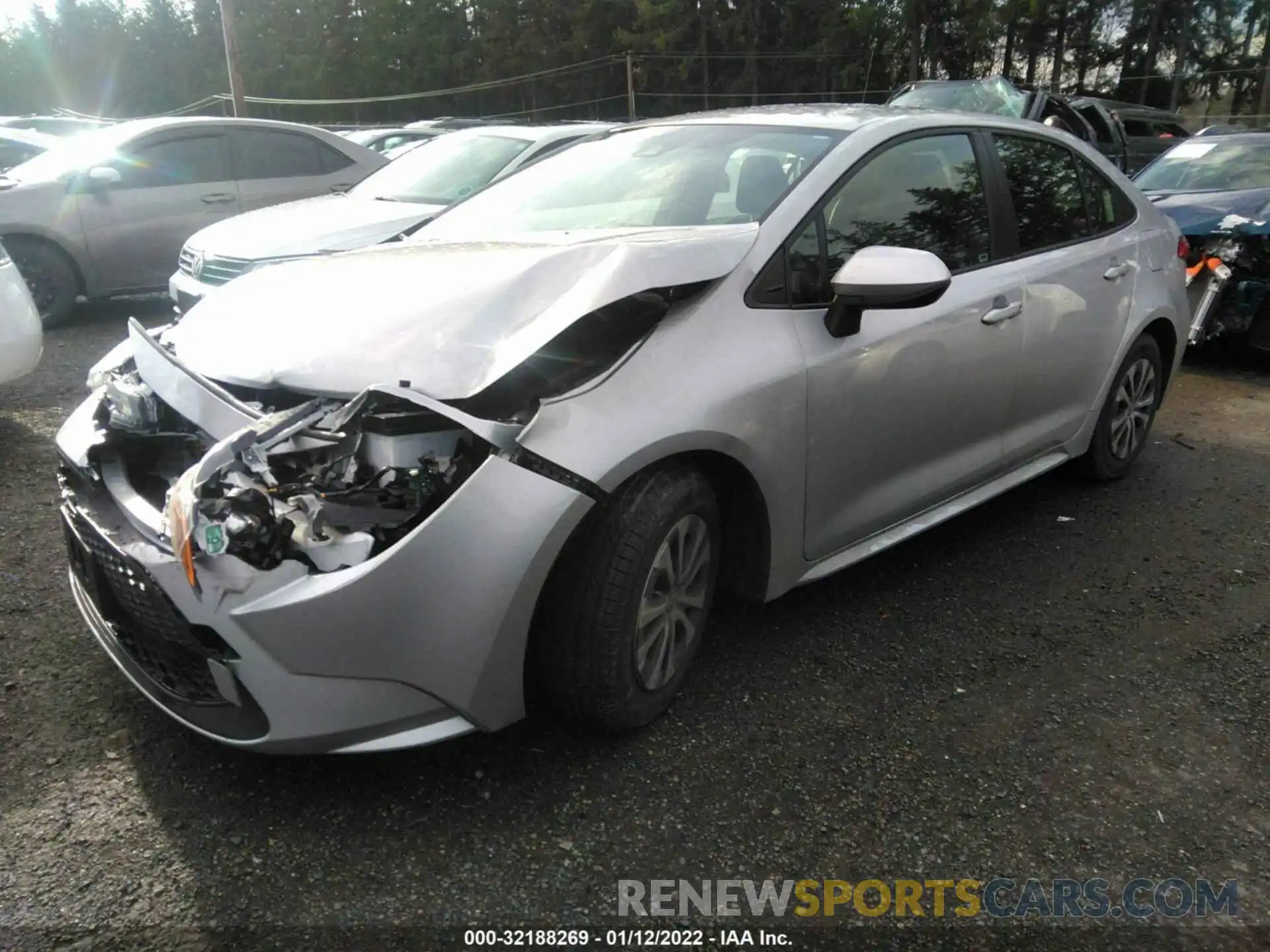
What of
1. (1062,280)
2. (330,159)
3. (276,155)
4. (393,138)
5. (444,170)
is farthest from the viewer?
(393,138)

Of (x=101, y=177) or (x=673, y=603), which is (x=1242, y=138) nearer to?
(x=673, y=603)

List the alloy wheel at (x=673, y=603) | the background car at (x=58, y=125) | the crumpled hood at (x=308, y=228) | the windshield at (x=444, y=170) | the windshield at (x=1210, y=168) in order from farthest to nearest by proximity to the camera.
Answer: the background car at (x=58, y=125) → the windshield at (x=1210, y=168) → the windshield at (x=444, y=170) → the crumpled hood at (x=308, y=228) → the alloy wheel at (x=673, y=603)

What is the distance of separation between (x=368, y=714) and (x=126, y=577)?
0.63 m

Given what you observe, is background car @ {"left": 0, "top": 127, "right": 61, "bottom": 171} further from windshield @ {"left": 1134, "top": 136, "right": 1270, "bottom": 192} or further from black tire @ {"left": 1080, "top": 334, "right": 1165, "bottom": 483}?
black tire @ {"left": 1080, "top": 334, "right": 1165, "bottom": 483}

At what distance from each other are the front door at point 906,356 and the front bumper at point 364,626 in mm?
944

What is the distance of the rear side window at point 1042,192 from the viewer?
3.51 m

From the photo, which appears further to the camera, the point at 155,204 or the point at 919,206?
the point at 155,204

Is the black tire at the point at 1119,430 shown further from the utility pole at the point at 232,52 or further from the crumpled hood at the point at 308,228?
the utility pole at the point at 232,52

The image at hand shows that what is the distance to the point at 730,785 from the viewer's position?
2357mm

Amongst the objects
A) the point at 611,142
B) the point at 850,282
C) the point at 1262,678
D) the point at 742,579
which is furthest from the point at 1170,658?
the point at 611,142

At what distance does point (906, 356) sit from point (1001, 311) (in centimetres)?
56

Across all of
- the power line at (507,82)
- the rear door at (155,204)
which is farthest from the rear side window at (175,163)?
the power line at (507,82)

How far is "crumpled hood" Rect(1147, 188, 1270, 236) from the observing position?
6160 millimetres

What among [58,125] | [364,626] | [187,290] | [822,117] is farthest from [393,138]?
[364,626]
